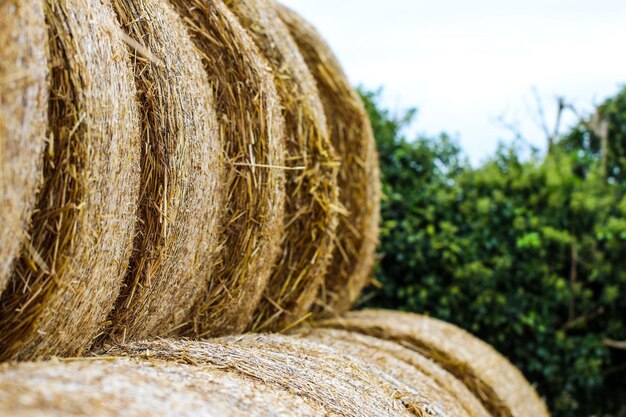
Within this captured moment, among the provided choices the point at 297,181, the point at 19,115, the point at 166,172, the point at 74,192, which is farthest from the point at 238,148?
the point at 19,115

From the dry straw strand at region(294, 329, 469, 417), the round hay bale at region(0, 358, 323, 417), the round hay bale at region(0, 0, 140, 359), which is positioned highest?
the round hay bale at region(0, 0, 140, 359)

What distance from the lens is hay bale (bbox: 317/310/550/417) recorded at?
10.7 feet

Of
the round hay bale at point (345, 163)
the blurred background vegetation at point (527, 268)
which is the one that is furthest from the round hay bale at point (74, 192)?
the blurred background vegetation at point (527, 268)

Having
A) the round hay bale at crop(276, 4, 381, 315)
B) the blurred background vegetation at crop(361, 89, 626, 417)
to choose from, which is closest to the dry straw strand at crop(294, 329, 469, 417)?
the round hay bale at crop(276, 4, 381, 315)

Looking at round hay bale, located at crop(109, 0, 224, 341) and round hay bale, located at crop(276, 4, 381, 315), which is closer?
round hay bale, located at crop(109, 0, 224, 341)

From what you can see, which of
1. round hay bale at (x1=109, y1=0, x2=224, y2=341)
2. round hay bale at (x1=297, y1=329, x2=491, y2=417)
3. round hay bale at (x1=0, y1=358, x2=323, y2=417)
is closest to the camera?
round hay bale at (x1=0, y1=358, x2=323, y2=417)

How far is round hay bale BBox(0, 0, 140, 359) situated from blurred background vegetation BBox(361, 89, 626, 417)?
3.20 m

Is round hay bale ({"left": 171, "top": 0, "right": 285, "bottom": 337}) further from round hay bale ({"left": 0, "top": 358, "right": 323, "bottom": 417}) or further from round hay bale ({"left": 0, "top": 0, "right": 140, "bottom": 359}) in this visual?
round hay bale ({"left": 0, "top": 358, "right": 323, "bottom": 417})

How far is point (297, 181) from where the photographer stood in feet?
8.82

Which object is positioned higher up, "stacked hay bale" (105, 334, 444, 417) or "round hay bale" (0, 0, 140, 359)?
"round hay bale" (0, 0, 140, 359)

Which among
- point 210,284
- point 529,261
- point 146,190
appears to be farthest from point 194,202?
point 529,261

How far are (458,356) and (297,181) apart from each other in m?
1.18

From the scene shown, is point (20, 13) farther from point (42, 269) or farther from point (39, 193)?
point (42, 269)

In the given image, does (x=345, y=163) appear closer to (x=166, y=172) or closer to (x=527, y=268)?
(x=166, y=172)
